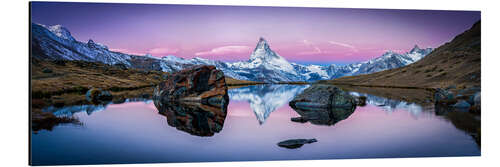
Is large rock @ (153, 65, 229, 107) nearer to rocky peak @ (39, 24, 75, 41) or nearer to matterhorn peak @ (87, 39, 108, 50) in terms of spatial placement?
matterhorn peak @ (87, 39, 108, 50)

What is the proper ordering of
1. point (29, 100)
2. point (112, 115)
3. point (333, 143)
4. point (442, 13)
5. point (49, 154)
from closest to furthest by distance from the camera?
point (49, 154)
point (29, 100)
point (333, 143)
point (442, 13)
point (112, 115)

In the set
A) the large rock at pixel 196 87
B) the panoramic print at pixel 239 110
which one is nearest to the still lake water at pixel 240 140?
the panoramic print at pixel 239 110

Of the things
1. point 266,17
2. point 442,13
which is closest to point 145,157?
point 266,17

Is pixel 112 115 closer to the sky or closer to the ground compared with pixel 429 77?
closer to the ground

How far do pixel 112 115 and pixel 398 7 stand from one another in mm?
18485

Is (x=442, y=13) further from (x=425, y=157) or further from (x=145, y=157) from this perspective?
(x=145, y=157)

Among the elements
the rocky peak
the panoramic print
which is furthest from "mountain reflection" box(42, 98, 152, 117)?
the rocky peak

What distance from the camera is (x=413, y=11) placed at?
1844 centimetres

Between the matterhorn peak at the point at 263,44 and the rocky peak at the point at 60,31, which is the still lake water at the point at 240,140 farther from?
the matterhorn peak at the point at 263,44

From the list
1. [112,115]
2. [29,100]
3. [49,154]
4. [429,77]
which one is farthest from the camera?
[429,77]

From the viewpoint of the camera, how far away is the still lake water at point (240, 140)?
13.9 meters

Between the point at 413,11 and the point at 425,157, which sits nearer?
the point at 425,157

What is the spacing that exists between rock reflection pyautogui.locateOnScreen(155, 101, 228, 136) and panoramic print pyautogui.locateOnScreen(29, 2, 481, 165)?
0.09m

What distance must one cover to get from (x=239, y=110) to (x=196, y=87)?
5863 millimetres
